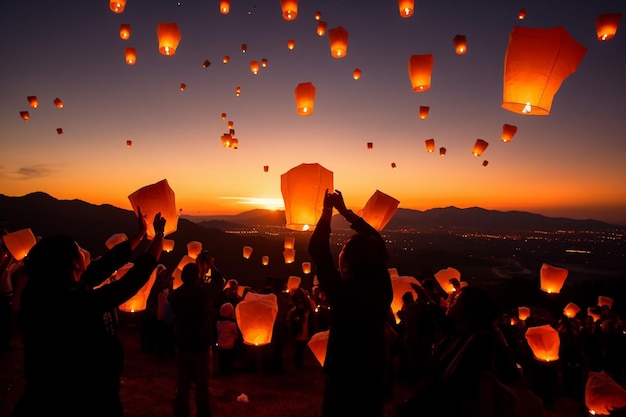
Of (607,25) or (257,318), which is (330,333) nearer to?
(257,318)

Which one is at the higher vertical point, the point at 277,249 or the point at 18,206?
the point at 18,206

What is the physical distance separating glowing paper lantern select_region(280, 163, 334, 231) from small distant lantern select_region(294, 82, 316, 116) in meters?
1.94

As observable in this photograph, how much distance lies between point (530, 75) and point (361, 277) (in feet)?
7.93

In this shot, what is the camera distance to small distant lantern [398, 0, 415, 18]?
5.36 m

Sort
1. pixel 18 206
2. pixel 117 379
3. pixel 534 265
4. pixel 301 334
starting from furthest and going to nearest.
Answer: pixel 534 265
pixel 18 206
pixel 301 334
pixel 117 379

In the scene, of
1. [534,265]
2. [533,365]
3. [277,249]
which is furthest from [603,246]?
[533,365]

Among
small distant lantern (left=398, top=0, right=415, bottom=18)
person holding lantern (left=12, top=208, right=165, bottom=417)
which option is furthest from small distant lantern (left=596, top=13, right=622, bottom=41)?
person holding lantern (left=12, top=208, right=165, bottom=417)

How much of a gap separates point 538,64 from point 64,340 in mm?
3672

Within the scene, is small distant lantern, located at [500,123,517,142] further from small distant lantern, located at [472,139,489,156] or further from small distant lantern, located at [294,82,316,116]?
small distant lantern, located at [294,82,316,116]

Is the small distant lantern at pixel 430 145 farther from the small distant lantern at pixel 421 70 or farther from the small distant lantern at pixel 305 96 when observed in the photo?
the small distant lantern at pixel 305 96

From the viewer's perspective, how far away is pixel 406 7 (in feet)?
17.7

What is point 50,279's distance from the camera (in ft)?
5.42

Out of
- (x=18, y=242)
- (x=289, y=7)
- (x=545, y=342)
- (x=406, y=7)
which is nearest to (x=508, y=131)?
(x=406, y=7)

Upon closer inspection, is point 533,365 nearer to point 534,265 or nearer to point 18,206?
point 18,206
